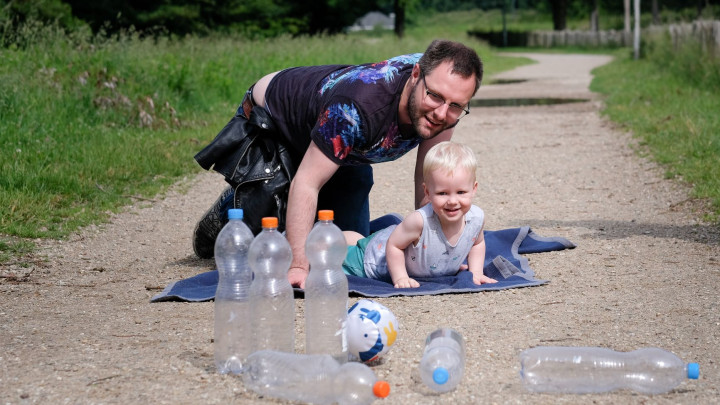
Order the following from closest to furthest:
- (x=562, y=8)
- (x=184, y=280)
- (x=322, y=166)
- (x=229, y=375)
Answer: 1. (x=229, y=375)
2. (x=322, y=166)
3. (x=184, y=280)
4. (x=562, y=8)

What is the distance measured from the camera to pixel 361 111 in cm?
465

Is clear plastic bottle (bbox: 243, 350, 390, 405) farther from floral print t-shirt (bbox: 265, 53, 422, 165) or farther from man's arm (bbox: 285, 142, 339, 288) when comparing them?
floral print t-shirt (bbox: 265, 53, 422, 165)

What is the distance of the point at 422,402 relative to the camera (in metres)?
3.29

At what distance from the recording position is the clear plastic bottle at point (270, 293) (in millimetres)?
3541

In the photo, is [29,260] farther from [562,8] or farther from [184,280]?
[562,8]

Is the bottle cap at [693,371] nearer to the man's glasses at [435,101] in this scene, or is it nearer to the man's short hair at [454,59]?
the man's glasses at [435,101]

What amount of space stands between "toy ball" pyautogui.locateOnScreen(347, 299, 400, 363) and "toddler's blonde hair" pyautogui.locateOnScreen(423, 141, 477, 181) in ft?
3.82

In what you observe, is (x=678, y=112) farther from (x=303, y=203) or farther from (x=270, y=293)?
(x=270, y=293)

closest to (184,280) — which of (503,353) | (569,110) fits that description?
(503,353)

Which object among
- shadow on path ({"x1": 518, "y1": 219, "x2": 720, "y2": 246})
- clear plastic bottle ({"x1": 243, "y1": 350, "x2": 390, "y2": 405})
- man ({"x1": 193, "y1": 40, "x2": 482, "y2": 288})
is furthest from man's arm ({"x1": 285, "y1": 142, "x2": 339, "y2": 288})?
shadow on path ({"x1": 518, "y1": 219, "x2": 720, "y2": 246})

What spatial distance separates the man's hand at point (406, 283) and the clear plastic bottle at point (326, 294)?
3.87 ft

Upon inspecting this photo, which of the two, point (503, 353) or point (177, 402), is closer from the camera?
point (177, 402)

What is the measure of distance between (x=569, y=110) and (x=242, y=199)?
10.8m

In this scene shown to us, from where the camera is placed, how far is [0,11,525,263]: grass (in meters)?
7.07
